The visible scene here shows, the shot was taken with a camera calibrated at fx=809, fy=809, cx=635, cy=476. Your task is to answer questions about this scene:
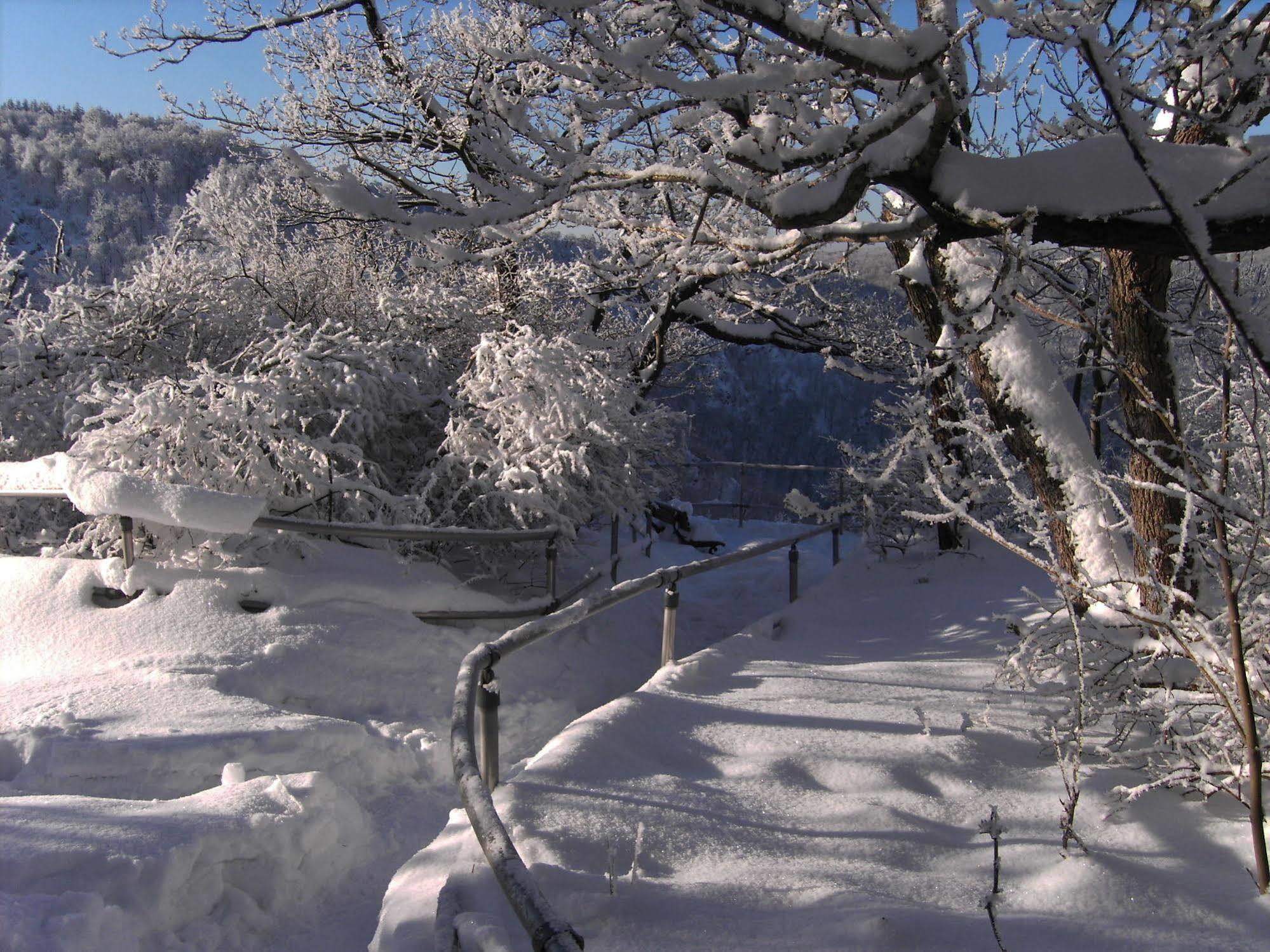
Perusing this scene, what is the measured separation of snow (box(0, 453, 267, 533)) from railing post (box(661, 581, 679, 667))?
8.59ft

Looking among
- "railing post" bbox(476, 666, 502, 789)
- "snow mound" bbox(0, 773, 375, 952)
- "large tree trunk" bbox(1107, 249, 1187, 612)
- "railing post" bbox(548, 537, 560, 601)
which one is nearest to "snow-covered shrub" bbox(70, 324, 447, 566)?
"railing post" bbox(548, 537, 560, 601)

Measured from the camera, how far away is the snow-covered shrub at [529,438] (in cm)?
662

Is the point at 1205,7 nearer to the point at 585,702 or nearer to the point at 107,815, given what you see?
the point at 585,702

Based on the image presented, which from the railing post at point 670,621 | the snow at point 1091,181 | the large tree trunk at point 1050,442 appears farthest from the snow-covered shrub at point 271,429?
the snow at point 1091,181

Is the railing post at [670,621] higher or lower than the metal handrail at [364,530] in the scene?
lower

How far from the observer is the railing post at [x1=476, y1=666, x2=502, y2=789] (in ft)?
8.13

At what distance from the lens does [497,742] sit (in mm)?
2500

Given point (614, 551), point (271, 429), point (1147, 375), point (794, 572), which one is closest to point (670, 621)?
point (1147, 375)

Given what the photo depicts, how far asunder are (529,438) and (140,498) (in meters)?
2.90

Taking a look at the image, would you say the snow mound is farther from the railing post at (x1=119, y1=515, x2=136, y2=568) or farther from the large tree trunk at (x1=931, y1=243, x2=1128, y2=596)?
the large tree trunk at (x1=931, y1=243, x2=1128, y2=596)

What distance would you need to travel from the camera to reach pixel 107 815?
8.92 feet

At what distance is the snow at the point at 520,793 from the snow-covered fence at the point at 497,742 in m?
0.19

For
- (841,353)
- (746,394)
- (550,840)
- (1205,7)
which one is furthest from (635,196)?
(746,394)

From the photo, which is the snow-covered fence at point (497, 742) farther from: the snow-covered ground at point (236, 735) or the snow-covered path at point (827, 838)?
the snow-covered ground at point (236, 735)
